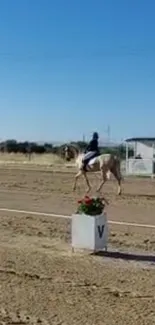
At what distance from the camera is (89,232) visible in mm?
13602

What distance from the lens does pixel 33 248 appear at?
561 inches

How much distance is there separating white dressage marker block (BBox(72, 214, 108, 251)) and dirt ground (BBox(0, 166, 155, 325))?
0.65 feet

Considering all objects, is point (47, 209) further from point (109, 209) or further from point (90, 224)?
point (90, 224)

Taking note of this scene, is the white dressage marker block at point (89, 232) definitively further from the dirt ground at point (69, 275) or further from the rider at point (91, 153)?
the rider at point (91, 153)

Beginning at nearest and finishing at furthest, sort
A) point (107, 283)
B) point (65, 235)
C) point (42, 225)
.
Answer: point (107, 283), point (65, 235), point (42, 225)

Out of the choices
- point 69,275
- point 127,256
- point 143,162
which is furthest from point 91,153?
point 69,275

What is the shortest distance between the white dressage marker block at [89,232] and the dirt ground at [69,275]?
0.20 meters

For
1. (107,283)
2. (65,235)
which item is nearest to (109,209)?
(65,235)

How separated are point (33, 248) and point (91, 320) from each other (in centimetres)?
560

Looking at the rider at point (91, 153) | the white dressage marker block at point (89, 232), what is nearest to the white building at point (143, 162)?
the rider at point (91, 153)

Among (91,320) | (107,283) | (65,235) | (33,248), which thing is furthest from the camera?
(65,235)

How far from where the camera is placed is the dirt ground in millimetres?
9000

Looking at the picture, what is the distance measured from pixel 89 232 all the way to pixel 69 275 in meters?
2.27

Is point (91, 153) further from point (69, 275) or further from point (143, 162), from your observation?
point (69, 275)
